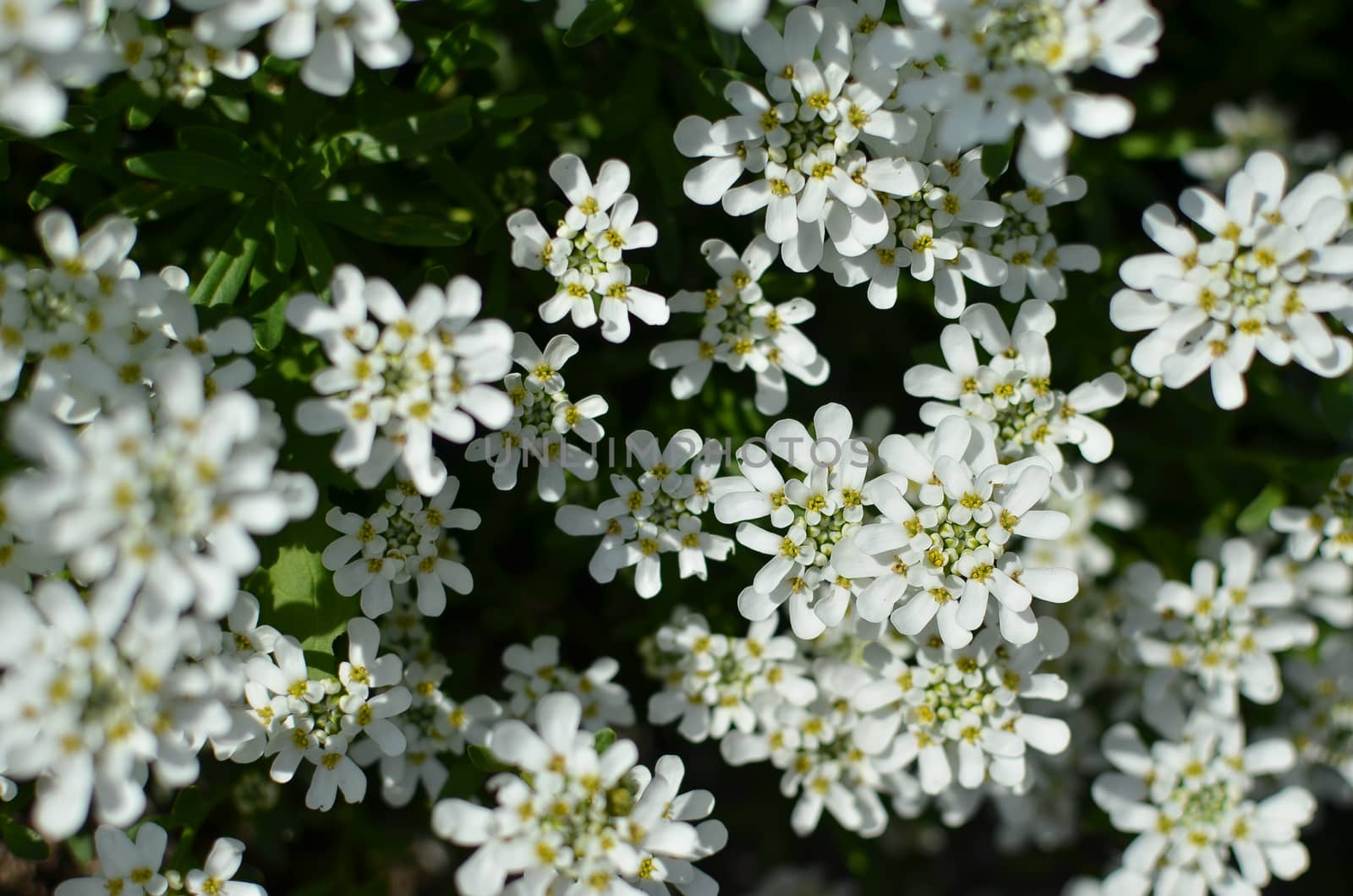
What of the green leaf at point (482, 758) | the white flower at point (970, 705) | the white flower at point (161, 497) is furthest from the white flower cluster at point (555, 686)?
the white flower at point (161, 497)

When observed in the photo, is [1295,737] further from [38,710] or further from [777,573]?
[38,710]

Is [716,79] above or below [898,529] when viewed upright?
above

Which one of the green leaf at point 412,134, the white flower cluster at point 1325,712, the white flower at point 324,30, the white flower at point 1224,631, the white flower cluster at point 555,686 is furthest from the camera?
the white flower cluster at point 1325,712

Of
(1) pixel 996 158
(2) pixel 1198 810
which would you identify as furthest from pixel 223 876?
(2) pixel 1198 810

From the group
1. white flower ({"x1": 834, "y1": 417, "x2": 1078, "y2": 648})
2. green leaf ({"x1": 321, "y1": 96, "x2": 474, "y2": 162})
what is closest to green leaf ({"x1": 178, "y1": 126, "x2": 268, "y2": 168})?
green leaf ({"x1": 321, "y1": 96, "x2": 474, "y2": 162})

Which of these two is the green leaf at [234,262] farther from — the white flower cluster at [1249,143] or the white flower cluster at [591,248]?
the white flower cluster at [1249,143]

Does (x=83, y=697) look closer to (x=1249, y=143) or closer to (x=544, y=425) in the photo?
(x=544, y=425)
